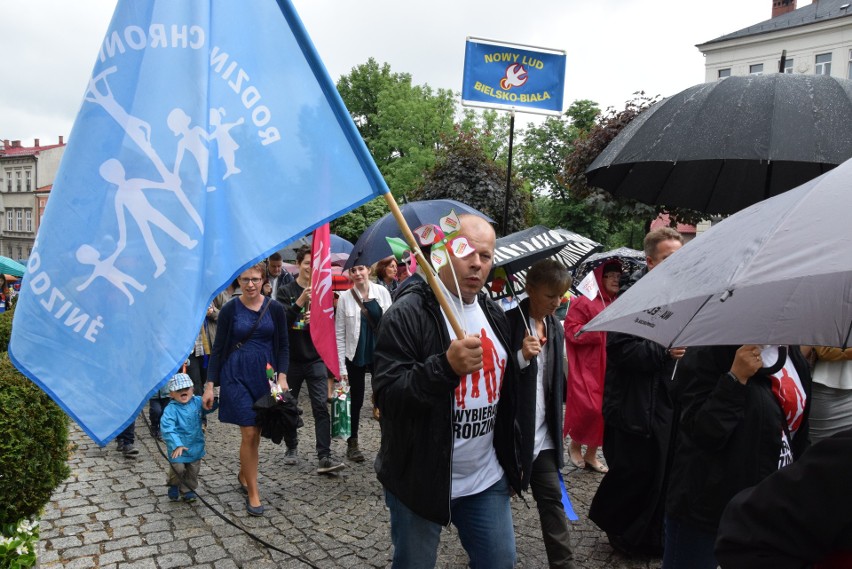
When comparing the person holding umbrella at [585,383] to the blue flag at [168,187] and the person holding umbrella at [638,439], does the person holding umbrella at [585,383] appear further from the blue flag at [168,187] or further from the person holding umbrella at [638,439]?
the blue flag at [168,187]

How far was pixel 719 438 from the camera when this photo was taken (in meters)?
2.49

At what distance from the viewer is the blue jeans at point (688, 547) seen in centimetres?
262

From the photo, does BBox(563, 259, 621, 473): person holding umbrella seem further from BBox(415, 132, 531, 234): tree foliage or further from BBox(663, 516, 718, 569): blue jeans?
BBox(415, 132, 531, 234): tree foliage

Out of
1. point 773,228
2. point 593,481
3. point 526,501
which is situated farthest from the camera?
point 593,481

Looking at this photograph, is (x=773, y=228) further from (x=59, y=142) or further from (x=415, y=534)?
(x=59, y=142)

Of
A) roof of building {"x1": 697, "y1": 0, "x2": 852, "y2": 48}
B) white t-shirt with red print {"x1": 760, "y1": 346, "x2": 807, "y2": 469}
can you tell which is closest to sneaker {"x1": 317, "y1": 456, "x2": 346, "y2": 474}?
white t-shirt with red print {"x1": 760, "y1": 346, "x2": 807, "y2": 469}

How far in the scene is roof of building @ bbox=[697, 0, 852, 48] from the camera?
131 feet

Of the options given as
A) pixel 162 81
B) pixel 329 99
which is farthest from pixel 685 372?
pixel 162 81

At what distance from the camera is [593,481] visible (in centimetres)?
562

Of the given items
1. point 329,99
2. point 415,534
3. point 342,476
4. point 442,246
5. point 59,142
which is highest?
point 59,142

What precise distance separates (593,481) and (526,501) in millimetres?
866

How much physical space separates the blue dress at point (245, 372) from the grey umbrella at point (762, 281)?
3473mm

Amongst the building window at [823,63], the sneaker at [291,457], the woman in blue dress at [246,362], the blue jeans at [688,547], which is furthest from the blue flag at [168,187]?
the building window at [823,63]

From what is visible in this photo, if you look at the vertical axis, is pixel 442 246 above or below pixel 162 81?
below
